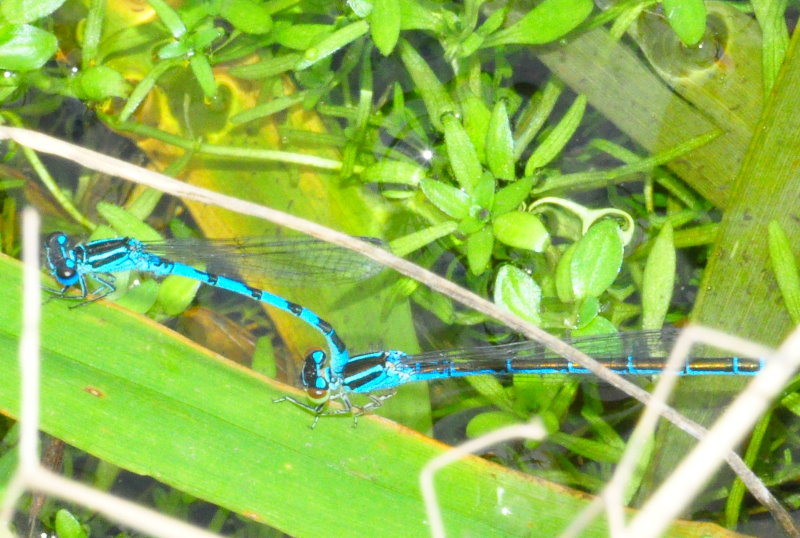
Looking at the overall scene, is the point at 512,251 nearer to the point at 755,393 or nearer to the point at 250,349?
the point at 250,349

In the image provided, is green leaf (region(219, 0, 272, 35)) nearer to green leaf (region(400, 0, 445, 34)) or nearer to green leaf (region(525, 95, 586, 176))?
green leaf (region(400, 0, 445, 34))

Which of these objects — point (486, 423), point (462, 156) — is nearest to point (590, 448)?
point (486, 423)

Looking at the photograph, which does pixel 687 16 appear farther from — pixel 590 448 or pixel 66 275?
pixel 66 275

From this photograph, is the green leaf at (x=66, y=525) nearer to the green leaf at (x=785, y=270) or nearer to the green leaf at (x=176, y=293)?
the green leaf at (x=176, y=293)

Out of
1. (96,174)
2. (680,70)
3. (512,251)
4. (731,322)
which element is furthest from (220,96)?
(731,322)

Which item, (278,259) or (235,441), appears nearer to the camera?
(235,441)

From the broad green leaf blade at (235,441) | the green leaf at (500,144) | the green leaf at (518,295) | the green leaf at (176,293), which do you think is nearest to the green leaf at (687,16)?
the green leaf at (500,144)
